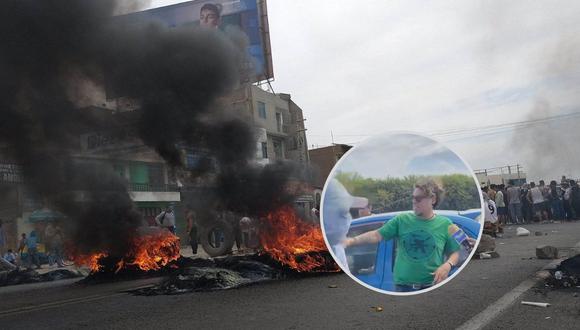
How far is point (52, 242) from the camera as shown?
43.0 ft

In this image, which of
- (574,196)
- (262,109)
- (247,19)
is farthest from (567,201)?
(262,109)

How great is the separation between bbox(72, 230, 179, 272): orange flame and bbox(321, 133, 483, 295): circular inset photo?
7537 millimetres

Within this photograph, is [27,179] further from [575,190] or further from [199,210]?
[575,190]

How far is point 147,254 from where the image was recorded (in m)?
9.23

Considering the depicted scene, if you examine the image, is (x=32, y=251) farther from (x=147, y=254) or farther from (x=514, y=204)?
(x=514, y=204)

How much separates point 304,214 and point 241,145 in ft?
10.6

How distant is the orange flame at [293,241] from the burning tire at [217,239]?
83.6 inches

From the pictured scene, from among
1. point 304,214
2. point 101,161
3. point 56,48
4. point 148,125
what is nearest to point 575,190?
point 304,214

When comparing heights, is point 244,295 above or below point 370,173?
below

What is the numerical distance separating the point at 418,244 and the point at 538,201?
14.7 metres

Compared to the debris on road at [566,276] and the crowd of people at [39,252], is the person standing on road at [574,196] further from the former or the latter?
the crowd of people at [39,252]

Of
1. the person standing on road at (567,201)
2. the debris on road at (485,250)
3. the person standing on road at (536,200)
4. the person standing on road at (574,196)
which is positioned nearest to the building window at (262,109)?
the person standing on road at (536,200)

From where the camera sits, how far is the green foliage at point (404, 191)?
2.12m

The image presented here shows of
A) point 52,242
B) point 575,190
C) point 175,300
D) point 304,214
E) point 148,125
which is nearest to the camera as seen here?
point 175,300
